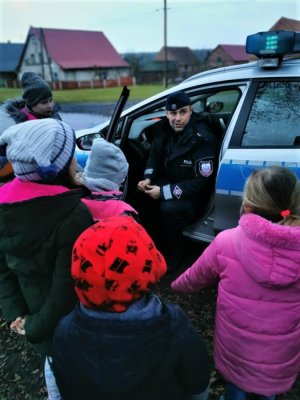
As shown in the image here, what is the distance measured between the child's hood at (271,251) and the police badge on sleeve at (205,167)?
143cm

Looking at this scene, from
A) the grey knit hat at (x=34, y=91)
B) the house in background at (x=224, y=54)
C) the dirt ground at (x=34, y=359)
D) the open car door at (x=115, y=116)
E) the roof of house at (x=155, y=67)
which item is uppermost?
the house in background at (x=224, y=54)

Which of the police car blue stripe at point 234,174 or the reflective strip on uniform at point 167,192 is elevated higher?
the police car blue stripe at point 234,174

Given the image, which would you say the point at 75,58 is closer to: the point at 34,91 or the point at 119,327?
the point at 34,91

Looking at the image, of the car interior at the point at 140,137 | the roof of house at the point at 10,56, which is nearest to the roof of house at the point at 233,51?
the roof of house at the point at 10,56

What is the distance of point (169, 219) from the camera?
318cm

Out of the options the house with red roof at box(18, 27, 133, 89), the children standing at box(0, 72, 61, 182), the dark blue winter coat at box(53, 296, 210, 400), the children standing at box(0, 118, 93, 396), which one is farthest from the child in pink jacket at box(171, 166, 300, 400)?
the house with red roof at box(18, 27, 133, 89)

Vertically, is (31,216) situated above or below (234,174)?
above

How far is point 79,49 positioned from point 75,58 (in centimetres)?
249

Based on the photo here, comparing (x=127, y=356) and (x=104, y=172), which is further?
(x=104, y=172)

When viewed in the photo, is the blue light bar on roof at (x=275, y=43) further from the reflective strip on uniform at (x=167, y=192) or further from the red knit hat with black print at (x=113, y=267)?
the red knit hat with black print at (x=113, y=267)

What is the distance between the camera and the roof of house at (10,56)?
5553cm

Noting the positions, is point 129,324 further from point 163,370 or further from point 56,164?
point 56,164

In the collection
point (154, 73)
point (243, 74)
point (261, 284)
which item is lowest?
Result: point (261, 284)

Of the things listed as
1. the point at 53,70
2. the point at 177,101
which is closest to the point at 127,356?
the point at 177,101
